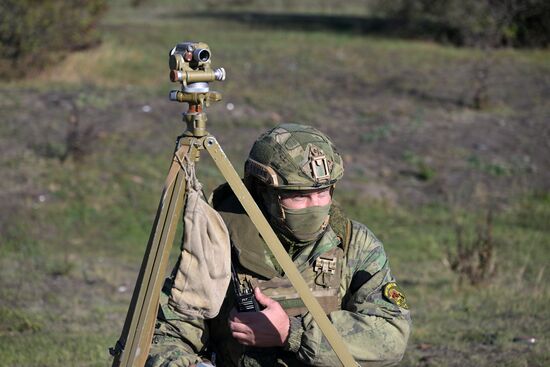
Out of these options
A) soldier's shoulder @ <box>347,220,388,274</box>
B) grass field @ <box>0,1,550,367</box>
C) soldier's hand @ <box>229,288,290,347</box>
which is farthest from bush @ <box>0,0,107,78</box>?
soldier's hand @ <box>229,288,290,347</box>

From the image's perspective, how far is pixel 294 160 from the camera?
3.54 metres

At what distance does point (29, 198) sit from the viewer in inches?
431

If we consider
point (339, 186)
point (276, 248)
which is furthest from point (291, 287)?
point (339, 186)

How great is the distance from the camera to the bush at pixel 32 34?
16766 mm

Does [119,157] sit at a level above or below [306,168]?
below

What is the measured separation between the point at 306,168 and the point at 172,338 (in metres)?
0.78

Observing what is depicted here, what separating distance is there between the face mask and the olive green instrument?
0.43 m

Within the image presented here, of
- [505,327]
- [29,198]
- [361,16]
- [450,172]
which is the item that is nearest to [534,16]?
[361,16]

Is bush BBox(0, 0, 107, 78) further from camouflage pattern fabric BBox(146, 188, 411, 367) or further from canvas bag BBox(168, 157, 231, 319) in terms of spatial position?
canvas bag BBox(168, 157, 231, 319)

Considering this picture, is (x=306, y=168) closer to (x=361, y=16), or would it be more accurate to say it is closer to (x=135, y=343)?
(x=135, y=343)

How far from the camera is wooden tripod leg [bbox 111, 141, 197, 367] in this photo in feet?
10.0

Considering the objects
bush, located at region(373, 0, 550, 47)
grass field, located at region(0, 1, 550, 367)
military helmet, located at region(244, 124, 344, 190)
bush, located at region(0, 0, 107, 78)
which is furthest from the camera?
bush, located at region(373, 0, 550, 47)

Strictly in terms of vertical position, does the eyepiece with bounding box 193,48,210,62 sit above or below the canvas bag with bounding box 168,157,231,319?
above

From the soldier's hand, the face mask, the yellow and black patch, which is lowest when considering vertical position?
the soldier's hand
